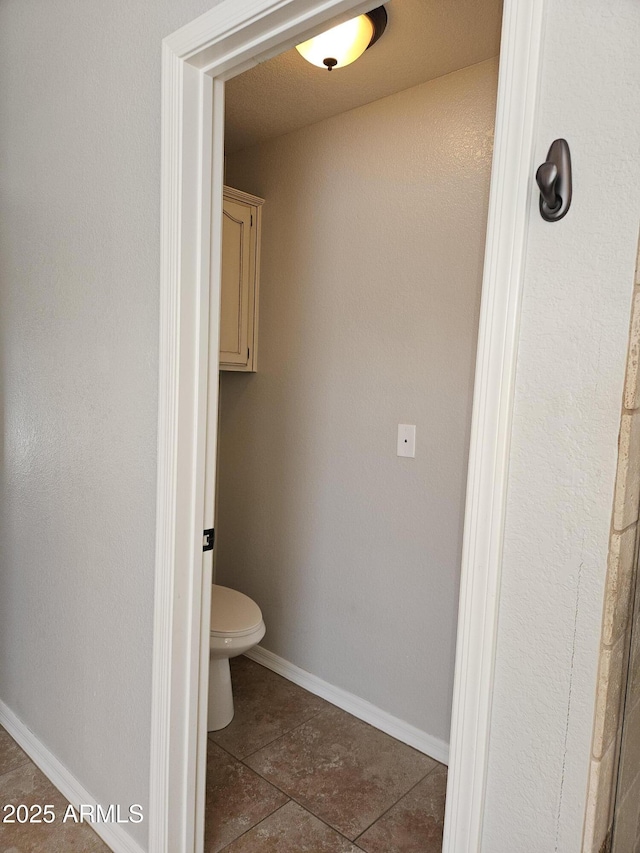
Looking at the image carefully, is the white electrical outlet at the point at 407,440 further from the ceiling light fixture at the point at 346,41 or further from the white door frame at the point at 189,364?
the ceiling light fixture at the point at 346,41

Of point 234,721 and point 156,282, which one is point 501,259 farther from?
point 234,721

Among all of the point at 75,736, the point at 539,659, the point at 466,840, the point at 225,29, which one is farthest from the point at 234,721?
the point at 225,29

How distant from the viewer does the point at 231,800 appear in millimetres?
1930

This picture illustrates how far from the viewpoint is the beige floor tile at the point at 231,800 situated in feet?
5.87

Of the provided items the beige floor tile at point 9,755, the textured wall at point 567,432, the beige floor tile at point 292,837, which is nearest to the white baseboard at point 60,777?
the beige floor tile at point 9,755

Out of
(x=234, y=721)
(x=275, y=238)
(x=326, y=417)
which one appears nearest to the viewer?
(x=234, y=721)

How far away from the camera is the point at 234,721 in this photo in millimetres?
2398

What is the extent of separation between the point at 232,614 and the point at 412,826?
97 cm

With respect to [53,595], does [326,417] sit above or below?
above

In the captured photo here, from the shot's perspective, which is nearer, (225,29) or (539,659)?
(539,659)

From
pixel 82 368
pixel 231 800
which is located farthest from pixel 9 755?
pixel 82 368

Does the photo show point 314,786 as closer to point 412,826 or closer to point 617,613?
point 412,826

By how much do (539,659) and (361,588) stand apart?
5.58 feet

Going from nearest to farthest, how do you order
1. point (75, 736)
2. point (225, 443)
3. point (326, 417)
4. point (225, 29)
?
point (225, 29)
point (75, 736)
point (326, 417)
point (225, 443)
